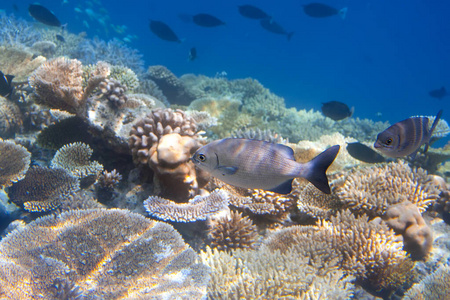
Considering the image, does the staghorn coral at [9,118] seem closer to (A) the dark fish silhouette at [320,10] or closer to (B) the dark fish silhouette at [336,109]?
(B) the dark fish silhouette at [336,109]

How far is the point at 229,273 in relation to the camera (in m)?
2.68

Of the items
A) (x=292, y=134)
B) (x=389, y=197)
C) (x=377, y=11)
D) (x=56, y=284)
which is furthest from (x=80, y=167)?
(x=377, y=11)

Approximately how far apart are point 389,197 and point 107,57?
10010 millimetres

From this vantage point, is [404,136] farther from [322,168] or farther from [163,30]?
[163,30]

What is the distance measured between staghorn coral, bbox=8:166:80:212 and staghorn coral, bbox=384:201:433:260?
446 centimetres

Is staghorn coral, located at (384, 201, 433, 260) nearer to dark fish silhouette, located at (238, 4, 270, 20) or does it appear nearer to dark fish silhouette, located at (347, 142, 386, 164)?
dark fish silhouette, located at (347, 142, 386, 164)

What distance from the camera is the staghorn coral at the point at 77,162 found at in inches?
145

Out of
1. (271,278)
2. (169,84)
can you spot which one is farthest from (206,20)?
(271,278)

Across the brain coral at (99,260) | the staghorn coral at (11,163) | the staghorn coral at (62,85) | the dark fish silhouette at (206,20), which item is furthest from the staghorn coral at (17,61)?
the dark fish silhouette at (206,20)

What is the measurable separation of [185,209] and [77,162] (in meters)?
2.01

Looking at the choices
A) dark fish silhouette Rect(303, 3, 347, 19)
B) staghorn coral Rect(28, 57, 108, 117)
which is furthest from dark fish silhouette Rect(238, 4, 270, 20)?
staghorn coral Rect(28, 57, 108, 117)

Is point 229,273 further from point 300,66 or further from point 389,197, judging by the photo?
point 300,66

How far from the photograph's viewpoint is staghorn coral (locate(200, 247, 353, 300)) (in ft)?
7.94

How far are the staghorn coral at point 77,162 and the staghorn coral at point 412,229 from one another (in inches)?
168
